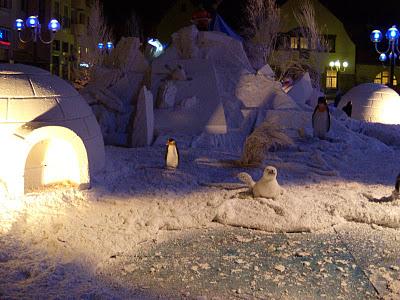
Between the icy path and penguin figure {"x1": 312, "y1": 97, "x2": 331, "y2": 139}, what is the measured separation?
2.81 metres

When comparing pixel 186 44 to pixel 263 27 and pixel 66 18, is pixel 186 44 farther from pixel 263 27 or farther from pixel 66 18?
pixel 66 18

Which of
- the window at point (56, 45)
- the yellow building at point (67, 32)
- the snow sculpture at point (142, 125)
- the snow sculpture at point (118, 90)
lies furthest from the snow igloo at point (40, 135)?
the window at point (56, 45)

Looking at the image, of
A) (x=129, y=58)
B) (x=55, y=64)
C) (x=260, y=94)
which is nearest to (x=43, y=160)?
(x=129, y=58)

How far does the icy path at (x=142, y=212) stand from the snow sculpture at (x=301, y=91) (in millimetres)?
7865

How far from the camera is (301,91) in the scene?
18656 millimetres

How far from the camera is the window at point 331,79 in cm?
3731

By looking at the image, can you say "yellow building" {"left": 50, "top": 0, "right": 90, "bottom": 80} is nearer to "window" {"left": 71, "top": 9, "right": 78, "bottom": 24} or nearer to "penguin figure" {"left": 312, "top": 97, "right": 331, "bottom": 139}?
"window" {"left": 71, "top": 9, "right": 78, "bottom": 24}

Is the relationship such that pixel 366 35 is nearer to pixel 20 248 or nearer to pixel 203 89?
pixel 203 89

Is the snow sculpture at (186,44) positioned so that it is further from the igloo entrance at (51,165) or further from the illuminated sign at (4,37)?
the illuminated sign at (4,37)

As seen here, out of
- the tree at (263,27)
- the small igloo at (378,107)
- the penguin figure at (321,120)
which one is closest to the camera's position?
the penguin figure at (321,120)

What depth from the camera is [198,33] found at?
15.6m

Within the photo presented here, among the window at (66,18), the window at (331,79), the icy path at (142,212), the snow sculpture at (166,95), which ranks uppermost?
the window at (66,18)

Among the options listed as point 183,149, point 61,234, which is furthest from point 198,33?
point 61,234

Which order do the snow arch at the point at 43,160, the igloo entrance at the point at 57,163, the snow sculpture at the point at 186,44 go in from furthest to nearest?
the snow sculpture at the point at 186,44
the igloo entrance at the point at 57,163
the snow arch at the point at 43,160
